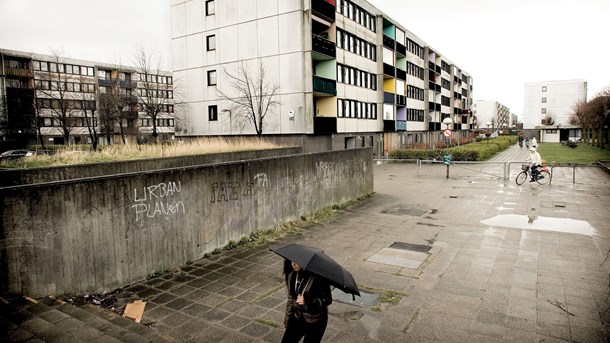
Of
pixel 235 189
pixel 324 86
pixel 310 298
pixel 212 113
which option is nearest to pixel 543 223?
pixel 235 189

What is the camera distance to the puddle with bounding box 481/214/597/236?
1024 cm

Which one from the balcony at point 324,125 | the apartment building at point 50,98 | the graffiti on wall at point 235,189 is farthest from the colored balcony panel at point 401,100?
the graffiti on wall at point 235,189

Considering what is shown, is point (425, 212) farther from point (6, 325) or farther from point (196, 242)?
point (6, 325)

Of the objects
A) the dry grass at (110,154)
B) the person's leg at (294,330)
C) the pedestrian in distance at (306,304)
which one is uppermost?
the dry grass at (110,154)

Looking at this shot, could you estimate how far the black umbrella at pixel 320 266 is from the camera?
3.22 m

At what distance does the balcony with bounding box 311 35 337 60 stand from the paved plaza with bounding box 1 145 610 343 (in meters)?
19.6

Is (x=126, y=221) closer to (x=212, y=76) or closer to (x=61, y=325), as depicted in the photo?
(x=61, y=325)

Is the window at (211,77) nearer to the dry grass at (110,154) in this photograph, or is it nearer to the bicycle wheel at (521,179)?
the dry grass at (110,154)

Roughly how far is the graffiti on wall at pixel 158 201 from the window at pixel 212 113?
83.8 ft

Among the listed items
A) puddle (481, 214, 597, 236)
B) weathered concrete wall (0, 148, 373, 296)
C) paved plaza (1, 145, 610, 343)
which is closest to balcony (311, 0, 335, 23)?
weathered concrete wall (0, 148, 373, 296)

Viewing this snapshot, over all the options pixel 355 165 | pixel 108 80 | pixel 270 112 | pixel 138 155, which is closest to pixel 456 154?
pixel 270 112

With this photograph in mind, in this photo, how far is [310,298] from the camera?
11.7 feet

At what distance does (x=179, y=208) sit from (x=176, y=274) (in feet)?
4.16

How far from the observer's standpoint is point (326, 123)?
30031mm
